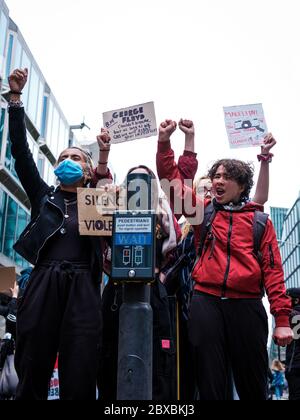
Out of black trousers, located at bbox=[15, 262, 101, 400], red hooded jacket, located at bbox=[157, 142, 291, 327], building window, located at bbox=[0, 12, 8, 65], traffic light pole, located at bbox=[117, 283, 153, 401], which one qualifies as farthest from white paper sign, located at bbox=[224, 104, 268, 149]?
building window, located at bbox=[0, 12, 8, 65]

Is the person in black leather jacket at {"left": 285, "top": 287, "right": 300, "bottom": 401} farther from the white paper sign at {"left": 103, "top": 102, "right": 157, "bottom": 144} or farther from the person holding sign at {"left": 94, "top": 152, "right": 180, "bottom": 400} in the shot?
the white paper sign at {"left": 103, "top": 102, "right": 157, "bottom": 144}

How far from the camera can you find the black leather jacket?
10.3 feet

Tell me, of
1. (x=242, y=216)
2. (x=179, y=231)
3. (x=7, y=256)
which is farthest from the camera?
(x=7, y=256)

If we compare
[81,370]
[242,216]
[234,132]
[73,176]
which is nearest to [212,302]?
[242,216]

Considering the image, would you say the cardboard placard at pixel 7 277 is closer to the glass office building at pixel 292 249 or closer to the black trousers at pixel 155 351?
the black trousers at pixel 155 351

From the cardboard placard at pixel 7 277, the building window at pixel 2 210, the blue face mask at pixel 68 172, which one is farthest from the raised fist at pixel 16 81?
the building window at pixel 2 210

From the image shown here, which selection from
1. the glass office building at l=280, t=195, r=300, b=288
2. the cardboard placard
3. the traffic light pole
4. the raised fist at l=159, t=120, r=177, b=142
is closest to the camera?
the traffic light pole

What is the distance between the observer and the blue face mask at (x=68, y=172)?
3.34 meters

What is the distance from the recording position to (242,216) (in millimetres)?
3252

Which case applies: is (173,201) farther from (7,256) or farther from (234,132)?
(7,256)

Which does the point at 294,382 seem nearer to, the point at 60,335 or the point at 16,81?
the point at 60,335

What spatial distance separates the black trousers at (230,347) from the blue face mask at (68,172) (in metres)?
1.14
